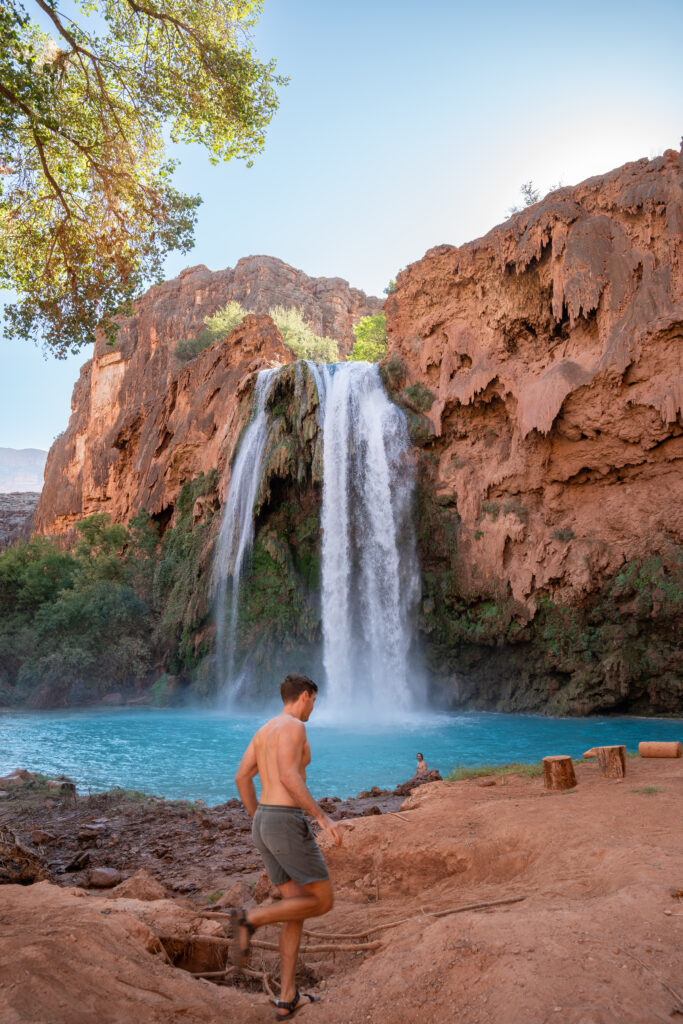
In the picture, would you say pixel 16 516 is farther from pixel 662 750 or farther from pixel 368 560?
pixel 662 750

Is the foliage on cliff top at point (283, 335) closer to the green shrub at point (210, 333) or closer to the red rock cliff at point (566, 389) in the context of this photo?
the green shrub at point (210, 333)

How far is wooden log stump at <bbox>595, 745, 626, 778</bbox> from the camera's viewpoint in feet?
22.0

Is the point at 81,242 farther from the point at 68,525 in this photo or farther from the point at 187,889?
the point at 68,525

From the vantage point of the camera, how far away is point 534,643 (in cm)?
1919

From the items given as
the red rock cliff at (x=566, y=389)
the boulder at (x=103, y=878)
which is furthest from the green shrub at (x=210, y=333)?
the boulder at (x=103, y=878)

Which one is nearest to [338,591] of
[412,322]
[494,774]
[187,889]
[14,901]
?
[412,322]

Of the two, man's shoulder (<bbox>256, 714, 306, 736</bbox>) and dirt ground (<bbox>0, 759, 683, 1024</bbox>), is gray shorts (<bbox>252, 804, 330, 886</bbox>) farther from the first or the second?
dirt ground (<bbox>0, 759, 683, 1024</bbox>)

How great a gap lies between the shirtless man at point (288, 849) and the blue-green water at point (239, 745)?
675 cm

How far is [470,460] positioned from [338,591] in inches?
239

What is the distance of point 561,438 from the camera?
19078mm

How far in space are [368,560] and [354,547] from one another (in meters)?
0.64

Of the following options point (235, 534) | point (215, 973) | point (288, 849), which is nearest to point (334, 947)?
point (215, 973)

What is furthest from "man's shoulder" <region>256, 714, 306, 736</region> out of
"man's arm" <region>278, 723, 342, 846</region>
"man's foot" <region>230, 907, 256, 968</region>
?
"man's foot" <region>230, 907, 256, 968</region>

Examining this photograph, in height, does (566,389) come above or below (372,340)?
below
